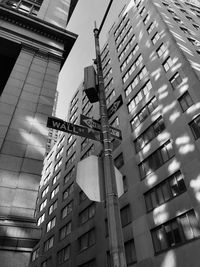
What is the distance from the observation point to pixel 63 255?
33781mm

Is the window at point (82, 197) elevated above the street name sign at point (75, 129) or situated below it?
above

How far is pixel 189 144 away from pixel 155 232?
8.30 metres

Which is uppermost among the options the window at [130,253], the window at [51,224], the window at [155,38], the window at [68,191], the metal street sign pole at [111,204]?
the window at [155,38]

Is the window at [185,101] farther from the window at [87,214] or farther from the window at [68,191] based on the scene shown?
the window at [68,191]

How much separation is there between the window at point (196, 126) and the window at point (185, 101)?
6.42ft

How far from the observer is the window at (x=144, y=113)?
2784cm

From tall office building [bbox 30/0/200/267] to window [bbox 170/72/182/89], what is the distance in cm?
12

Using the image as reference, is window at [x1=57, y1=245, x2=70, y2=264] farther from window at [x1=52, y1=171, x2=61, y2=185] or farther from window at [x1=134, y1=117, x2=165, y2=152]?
window at [x1=134, y1=117, x2=165, y2=152]

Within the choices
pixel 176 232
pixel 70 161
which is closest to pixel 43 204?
pixel 70 161

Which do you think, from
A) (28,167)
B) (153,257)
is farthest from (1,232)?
(153,257)

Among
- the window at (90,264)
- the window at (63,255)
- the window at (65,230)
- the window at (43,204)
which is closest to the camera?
the window at (90,264)

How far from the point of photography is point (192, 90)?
23.0m

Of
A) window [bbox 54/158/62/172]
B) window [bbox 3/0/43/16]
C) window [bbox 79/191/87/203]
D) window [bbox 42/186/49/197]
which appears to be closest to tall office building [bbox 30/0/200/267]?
window [bbox 79/191/87/203]

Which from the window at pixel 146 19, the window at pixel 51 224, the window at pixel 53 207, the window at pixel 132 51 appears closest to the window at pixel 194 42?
the window at pixel 132 51
